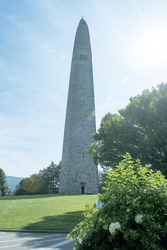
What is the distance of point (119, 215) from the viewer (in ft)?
10.5

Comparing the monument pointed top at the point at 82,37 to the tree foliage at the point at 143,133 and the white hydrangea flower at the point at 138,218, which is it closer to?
the tree foliage at the point at 143,133

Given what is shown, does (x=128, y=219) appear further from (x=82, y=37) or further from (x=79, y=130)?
(x=82, y=37)

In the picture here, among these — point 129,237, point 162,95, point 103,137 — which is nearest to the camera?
point 129,237

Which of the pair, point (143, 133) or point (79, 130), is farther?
point (79, 130)

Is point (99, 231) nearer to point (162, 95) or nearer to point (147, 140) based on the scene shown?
point (147, 140)

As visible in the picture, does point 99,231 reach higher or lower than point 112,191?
lower

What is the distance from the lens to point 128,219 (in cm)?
310

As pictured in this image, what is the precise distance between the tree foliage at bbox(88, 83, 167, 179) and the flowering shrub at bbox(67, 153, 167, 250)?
11.9m

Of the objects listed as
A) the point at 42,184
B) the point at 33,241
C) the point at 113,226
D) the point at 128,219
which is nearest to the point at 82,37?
the point at 42,184

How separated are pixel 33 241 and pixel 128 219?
5.01m

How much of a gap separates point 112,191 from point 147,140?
12.4m

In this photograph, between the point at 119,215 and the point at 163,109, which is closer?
the point at 119,215

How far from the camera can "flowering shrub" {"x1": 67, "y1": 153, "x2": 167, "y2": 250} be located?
298 centimetres

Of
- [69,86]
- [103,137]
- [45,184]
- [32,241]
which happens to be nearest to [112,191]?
[32,241]
